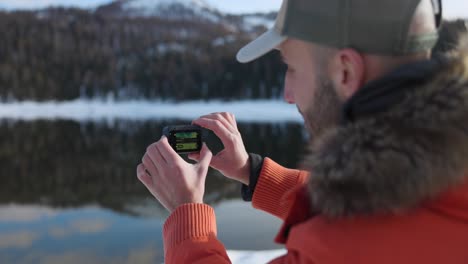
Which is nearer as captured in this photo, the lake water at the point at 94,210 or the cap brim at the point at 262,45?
the cap brim at the point at 262,45

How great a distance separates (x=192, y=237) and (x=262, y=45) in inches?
14.4

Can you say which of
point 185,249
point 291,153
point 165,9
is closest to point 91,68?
point 165,9

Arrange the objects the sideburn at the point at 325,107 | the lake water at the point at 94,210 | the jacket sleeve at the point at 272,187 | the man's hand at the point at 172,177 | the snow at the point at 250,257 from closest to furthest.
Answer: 1. the sideburn at the point at 325,107
2. the man's hand at the point at 172,177
3. the jacket sleeve at the point at 272,187
4. the snow at the point at 250,257
5. the lake water at the point at 94,210

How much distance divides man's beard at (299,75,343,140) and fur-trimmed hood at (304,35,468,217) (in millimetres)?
79

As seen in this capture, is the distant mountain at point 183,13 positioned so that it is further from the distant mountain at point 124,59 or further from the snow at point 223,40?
the snow at point 223,40

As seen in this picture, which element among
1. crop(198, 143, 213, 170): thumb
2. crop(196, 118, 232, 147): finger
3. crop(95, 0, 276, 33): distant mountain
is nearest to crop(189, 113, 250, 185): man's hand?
crop(196, 118, 232, 147): finger

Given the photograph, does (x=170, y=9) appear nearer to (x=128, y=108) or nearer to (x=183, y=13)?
(x=183, y=13)

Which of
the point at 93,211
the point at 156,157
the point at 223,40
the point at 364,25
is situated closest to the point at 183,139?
the point at 156,157

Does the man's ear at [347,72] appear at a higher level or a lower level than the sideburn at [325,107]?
higher

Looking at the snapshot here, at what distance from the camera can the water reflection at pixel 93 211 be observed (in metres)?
4.65

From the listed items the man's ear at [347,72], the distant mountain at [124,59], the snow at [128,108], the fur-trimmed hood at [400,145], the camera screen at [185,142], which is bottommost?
the snow at [128,108]

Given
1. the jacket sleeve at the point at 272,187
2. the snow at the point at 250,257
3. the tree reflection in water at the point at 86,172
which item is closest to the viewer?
the jacket sleeve at the point at 272,187

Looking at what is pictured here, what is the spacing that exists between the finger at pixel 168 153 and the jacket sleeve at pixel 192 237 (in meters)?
0.10

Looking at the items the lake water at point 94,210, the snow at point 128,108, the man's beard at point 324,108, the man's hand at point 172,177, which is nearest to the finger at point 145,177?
the man's hand at point 172,177
